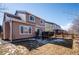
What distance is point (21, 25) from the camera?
2.62 m

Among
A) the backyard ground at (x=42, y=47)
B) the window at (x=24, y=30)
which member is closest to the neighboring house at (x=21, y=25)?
the window at (x=24, y=30)

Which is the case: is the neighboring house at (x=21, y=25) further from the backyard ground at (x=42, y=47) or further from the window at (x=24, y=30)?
the backyard ground at (x=42, y=47)

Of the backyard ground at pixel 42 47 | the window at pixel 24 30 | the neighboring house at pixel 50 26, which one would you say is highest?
the neighboring house at pixel 50 26

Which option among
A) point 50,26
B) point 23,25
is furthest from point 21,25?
point 50,26

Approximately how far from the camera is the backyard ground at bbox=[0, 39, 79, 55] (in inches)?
102

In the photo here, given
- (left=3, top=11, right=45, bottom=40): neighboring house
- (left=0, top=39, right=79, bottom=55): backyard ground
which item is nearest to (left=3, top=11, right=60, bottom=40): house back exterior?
(left=3, top=11, right=45, bottom=40): neighboring house

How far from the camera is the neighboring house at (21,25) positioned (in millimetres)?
2561

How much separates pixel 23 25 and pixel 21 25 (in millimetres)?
29

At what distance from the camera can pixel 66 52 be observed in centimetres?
261

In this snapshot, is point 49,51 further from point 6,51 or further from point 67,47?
point 6,51

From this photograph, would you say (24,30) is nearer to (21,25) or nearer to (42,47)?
(21,25)

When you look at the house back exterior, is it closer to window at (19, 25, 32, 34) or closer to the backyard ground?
window at (19, 25, 32, 34)

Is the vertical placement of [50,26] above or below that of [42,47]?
above

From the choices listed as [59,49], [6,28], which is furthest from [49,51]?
[6,28]
